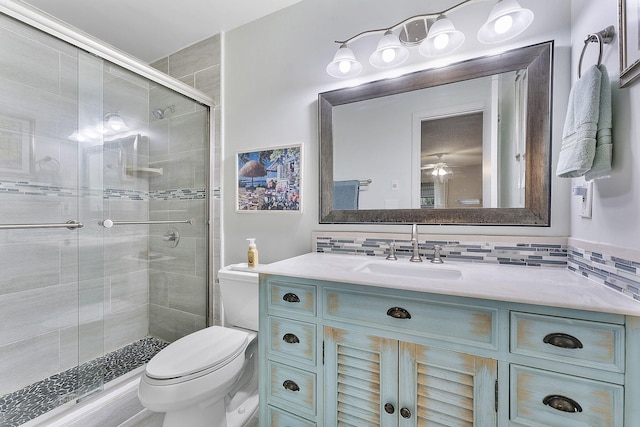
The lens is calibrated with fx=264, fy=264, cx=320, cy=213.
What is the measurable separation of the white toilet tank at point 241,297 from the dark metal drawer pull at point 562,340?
1.27 m

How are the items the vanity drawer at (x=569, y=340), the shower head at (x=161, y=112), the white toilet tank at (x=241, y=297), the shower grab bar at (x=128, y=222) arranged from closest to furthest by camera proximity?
the vanity drawer at (x=569, y=340), the white toilet tank at (x=241, y=297), the shower grab bar at (x=128, y=222), the shower head at (x=161, y=112)

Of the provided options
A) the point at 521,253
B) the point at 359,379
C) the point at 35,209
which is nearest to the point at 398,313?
the point at 359,379

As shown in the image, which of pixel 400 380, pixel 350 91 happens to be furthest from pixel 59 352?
pixel 350 91

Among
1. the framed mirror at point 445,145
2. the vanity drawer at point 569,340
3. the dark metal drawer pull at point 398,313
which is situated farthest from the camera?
the framed mirror at point 445,145

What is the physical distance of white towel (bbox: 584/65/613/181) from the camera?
821 mm

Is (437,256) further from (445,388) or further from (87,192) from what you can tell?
(87,192)

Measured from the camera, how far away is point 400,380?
3.00 ft

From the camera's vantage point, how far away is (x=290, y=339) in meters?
1.11

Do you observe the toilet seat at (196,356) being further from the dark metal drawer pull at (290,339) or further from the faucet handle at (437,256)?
the faucet handle at (437,256)

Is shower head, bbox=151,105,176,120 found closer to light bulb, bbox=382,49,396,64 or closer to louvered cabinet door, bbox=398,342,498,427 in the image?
light bulb, bbox=382,49,396,64

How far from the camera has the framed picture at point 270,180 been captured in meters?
1.71

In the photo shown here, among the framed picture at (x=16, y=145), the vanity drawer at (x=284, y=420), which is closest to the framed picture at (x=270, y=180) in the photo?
the vanity drawer at (x=284, y=420)

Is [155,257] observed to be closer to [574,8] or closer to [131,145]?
[131,145]

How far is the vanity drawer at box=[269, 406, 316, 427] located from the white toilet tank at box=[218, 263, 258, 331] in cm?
48
